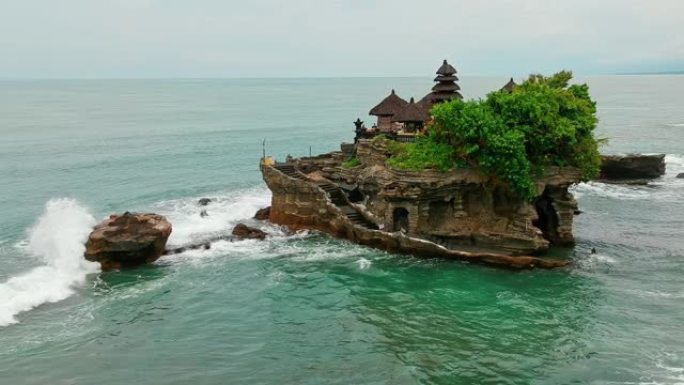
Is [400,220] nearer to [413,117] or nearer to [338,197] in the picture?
[338,197]

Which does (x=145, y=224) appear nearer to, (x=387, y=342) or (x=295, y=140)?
(x=387, y=342)

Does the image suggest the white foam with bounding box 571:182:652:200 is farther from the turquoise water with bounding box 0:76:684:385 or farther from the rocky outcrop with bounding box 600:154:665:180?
the rocky outcrop with bounding box 600:154:665:180

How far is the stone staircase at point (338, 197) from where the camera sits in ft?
153

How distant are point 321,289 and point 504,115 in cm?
1666

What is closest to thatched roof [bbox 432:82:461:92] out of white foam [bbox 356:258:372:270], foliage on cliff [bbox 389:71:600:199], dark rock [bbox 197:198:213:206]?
foliage on cliff [bbox 389:71:600:199]

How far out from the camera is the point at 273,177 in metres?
51.0

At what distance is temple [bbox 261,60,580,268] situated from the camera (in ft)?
137

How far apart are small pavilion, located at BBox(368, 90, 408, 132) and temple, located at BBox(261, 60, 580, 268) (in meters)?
1.11

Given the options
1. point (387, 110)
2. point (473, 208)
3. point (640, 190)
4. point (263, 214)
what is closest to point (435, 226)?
point (473, 208)

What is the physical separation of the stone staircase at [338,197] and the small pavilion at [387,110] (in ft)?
23.2

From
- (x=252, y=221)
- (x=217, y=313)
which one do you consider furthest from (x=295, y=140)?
(x=217, y=313)

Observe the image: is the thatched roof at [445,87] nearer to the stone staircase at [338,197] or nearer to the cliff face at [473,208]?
the cliff face at [473,208]

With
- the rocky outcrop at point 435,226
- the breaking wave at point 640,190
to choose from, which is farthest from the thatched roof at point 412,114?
the breaking wave at point 640,190

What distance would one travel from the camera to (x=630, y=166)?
6906cm
